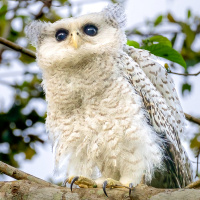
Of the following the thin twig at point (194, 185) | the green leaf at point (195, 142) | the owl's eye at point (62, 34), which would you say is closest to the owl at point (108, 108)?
the owl's eye at point (62, 34)

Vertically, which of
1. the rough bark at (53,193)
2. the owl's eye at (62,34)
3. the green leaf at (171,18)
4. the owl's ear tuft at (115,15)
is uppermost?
the green leaf at (171,18)

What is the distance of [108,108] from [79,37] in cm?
79

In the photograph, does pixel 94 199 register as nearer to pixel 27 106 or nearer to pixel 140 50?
pixel 140 50

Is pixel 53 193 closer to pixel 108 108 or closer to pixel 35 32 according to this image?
pixel 108 108

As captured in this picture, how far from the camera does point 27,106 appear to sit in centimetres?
555

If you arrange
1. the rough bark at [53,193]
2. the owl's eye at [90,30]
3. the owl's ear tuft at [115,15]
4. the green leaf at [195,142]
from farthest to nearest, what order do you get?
the green leaf at [195,142], the owl's ear tuft at [115,15], the owl's eye at [90,30], the rough bark at [53,193]

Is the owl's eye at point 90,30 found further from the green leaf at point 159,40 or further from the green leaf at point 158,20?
the green leaf at point 158,20

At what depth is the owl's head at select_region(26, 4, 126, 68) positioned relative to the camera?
383 centimetres

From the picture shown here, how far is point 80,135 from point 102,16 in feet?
4.19

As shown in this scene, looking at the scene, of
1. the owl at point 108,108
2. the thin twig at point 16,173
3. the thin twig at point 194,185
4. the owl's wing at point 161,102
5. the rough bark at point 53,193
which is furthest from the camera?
A: the owl's wing at point 161,102

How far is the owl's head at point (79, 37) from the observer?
3826mm

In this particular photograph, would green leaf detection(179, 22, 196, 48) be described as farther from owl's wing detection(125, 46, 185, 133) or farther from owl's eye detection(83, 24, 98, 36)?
owl's eye detection(83, 24, 98, 36)

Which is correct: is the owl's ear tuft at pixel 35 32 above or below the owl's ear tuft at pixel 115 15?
below

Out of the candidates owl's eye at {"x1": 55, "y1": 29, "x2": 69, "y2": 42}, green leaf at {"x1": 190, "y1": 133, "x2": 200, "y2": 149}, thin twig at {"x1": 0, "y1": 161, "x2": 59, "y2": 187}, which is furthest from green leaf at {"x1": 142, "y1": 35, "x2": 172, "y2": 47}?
thin twig at {"x1": 0, "y1": 161, "x2": 59, "y2": 187}
